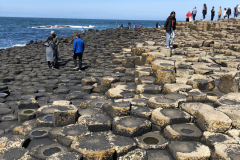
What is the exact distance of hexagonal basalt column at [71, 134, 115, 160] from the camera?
103 inches

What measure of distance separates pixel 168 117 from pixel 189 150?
0.65m

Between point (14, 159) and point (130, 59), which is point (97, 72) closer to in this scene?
point (130, 59)

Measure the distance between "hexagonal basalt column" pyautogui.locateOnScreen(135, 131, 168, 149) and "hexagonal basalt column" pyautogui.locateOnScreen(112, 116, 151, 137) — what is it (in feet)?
0.28

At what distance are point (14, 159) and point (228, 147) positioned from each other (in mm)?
2559

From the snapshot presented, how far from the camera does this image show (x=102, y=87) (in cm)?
589

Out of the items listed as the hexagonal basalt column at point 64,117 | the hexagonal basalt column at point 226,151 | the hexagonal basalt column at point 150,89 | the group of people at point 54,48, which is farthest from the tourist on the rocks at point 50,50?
the hexagonal basalt column at point 226,151

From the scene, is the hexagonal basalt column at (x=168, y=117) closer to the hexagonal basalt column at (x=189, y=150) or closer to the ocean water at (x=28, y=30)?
the hexagonal basalt column at (x=189, y=150)

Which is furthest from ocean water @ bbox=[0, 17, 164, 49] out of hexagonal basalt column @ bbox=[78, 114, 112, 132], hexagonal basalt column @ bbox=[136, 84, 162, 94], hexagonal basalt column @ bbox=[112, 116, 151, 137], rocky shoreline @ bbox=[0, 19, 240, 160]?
hexagonal basalt column @ bbox=[112, 116, 151, 137]

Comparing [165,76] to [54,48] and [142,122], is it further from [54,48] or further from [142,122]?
[54,48]

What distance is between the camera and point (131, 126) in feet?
10.1

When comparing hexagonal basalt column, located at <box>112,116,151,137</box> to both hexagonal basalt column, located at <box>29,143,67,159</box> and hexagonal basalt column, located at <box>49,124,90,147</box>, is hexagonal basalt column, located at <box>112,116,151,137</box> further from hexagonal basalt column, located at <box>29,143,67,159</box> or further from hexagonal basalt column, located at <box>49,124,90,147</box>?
hexagonal basalt column, located at <box>29,143,67,159</box>

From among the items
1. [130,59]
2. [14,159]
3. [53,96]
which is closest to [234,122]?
[14,159]

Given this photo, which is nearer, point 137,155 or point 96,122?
point 137,155

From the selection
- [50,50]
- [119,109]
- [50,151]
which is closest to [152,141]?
[119,109]
